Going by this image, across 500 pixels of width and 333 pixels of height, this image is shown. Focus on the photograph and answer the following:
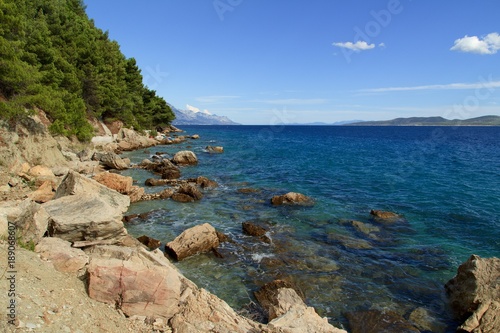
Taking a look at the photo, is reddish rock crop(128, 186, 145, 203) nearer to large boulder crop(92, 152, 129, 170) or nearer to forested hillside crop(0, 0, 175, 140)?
forested hillside crop(0, 0, 175, 140)

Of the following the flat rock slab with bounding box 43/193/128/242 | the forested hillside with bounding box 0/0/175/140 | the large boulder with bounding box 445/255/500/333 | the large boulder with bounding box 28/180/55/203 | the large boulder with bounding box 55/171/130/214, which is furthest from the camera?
the forested hillside with bounding box 0/0/175/140

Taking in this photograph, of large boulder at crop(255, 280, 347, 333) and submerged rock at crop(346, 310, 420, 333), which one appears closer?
large boulder at crop(255, 280, 347, 333)

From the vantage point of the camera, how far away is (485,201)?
85.0 ft

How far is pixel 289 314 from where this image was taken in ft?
29.3

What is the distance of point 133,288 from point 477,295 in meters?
11.6

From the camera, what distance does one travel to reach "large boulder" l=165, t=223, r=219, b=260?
49.1 feet

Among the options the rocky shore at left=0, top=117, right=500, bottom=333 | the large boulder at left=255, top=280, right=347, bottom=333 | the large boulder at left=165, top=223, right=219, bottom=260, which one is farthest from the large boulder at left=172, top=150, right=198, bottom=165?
the large boulder at left=255, top=280, right=347, bottom=333

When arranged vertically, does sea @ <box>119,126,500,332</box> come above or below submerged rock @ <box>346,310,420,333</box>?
above

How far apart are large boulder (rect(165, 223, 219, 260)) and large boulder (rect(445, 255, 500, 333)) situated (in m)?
10.8

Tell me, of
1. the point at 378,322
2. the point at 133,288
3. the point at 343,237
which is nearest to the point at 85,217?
the point at 133,288

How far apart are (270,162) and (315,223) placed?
94.1 ft

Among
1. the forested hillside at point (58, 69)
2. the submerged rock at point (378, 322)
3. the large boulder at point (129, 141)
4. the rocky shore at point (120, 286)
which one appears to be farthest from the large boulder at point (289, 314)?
the large boulder at point (129, 141)

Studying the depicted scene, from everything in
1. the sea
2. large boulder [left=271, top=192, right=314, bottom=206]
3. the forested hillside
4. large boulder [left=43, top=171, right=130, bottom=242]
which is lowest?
the sea

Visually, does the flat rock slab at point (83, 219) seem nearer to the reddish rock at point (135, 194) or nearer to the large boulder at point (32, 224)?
the large boulder at point (32, 224)
